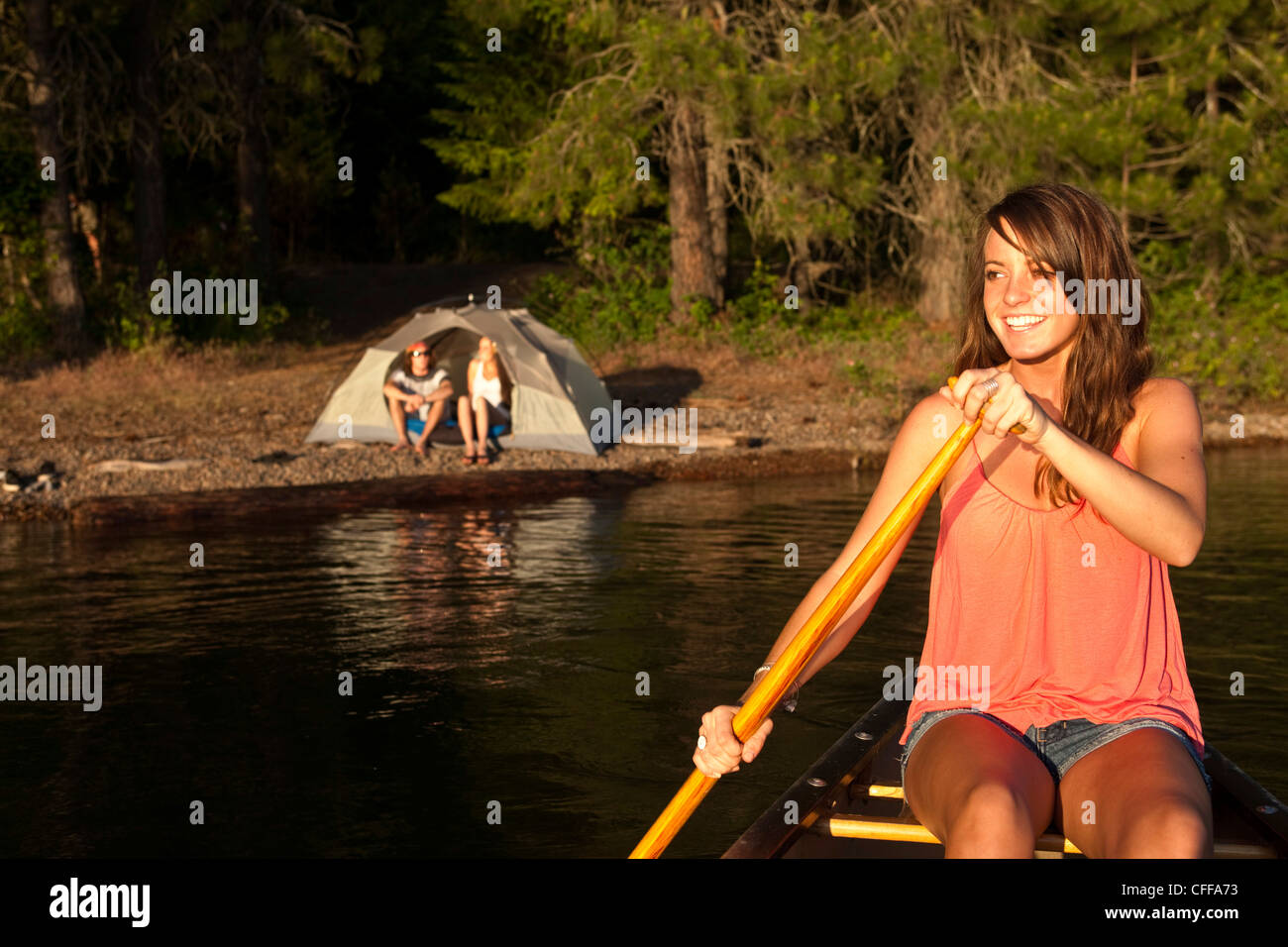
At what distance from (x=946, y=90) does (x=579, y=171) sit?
204 inches

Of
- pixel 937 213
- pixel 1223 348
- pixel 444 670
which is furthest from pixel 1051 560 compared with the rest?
pixel 937 213

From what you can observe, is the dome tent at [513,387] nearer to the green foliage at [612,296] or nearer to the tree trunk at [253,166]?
the green foliage at [612,296]

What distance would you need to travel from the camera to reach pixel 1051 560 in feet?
11.2

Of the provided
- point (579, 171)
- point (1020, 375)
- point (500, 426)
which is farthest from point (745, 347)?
point (1020, 375)

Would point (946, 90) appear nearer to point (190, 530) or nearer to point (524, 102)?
point (524, 102)

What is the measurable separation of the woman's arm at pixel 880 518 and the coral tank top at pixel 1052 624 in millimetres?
163

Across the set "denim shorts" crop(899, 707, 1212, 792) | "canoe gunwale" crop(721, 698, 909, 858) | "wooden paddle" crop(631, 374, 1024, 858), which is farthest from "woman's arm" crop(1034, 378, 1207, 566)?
"canoe gunwale" crop(721, 698, 909, 858)

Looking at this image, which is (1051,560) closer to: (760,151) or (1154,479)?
(1154,479)

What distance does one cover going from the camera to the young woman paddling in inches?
123

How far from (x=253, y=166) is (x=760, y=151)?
1061 cm

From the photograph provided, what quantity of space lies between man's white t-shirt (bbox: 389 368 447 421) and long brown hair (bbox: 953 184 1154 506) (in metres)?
12.6

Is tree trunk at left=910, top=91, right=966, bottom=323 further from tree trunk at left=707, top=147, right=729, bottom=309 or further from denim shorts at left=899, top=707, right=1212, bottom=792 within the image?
denim shorts at left=899, top=707, right=1212, bottom=792

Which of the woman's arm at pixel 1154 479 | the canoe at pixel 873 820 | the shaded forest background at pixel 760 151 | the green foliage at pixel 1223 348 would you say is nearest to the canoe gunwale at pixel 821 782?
the canoe at pixel 873 820

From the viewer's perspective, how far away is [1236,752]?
255 inches
